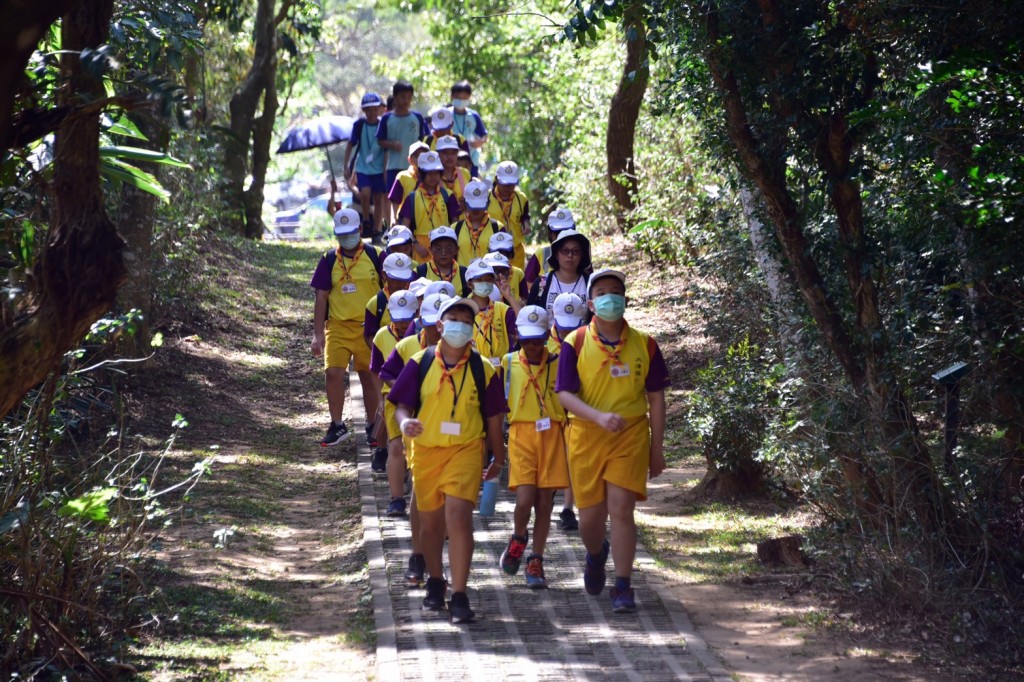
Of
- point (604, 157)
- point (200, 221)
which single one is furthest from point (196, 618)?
point (604, 157)

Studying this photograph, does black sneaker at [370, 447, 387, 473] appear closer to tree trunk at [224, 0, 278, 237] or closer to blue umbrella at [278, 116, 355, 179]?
blue umbrella at [278, 116, 355, 179]

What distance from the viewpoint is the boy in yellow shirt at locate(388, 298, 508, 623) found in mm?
8023

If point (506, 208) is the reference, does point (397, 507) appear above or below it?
below

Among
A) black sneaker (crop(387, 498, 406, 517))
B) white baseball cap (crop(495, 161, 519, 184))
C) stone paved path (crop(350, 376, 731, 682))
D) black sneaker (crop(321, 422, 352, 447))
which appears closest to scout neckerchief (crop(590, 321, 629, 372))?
stone paved path (crop(350, 376, 731, 682))

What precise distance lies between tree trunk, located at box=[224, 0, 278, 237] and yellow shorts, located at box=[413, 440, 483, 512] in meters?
16.5

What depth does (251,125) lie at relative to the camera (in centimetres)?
2502

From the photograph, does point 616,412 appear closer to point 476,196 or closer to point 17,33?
point 17,33

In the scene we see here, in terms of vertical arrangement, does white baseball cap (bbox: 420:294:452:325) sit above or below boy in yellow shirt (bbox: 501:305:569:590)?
above

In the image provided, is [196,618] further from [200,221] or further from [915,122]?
[200,221]

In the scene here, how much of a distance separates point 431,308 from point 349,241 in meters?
3.40

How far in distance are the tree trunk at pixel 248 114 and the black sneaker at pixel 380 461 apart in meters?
12.9

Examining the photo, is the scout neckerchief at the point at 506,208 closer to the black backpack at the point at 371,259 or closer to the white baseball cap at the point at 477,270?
the black backpack at the point at 371,259

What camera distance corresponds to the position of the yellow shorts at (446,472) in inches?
316

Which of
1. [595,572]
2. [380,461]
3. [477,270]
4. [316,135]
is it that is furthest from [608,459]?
[316,135]
